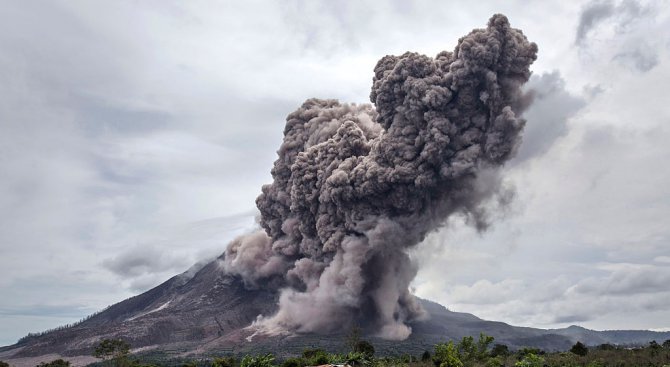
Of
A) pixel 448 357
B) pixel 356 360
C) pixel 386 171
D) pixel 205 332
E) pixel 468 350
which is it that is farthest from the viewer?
pixel 205 332

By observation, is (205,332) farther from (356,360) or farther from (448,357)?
(448,357)

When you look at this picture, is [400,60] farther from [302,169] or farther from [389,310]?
[389,310]

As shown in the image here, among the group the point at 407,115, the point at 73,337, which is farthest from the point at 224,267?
the point at 407,115

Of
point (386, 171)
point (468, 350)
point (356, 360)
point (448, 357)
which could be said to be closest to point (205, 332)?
point (386, 171)

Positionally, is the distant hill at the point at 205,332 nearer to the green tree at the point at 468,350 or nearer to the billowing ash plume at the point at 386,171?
the billowing ash plume at the point at 386,171

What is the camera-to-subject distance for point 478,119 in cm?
7006

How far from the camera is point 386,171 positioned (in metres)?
72.2

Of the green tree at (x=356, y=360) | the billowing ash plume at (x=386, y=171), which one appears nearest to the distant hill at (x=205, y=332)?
the billowing ash plume at (x=386, y=171)

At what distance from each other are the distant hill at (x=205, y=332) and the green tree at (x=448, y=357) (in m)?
27.9

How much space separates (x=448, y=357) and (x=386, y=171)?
1287 inches

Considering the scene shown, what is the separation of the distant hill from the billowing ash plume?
6.15 m

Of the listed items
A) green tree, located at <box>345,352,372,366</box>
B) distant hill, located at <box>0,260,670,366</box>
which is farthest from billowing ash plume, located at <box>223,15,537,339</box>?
green tree, located at <box>345,352,372,366</box>

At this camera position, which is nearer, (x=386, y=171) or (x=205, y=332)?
(x=386, y=171)

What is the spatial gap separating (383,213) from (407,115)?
12244 millimetres
